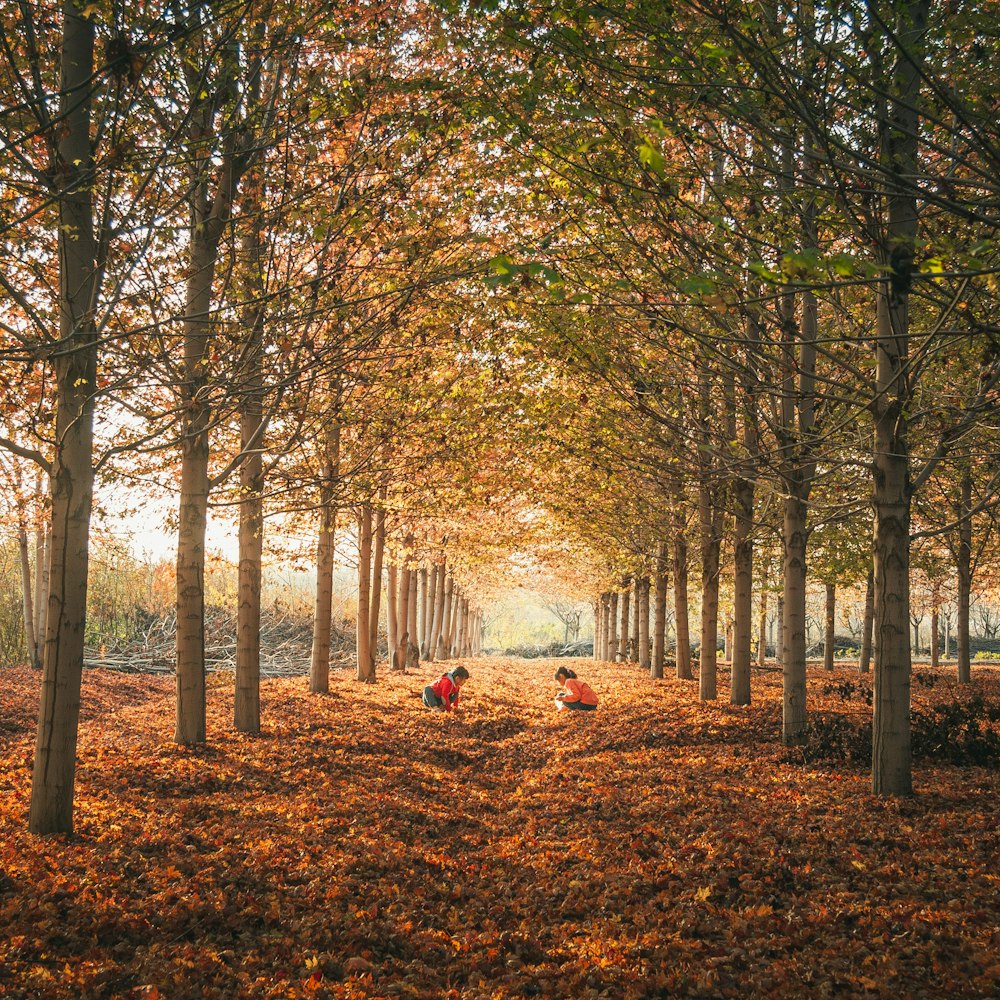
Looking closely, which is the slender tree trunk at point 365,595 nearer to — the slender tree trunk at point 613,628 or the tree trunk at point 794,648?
the tree trunk at point 794,648

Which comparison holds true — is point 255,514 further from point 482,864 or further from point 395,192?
point 482,864

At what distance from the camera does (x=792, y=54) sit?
7.26 m

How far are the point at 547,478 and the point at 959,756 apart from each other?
11.2 m

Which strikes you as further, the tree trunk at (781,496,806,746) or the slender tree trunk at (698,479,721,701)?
the slender tree trunk at (698,479,721,701)

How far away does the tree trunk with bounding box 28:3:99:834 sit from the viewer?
628 cm

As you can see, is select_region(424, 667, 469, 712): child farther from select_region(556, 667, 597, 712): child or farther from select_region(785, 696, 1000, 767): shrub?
select_region(785, 696, 1000, 767): shrub

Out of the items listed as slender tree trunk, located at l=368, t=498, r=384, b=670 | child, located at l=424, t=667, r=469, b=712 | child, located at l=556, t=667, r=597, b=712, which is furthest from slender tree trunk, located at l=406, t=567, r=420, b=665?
child, located at l=556, t=667, r=597, b=712

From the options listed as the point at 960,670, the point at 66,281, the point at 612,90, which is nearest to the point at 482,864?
the point at 66,281

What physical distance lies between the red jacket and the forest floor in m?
4.89

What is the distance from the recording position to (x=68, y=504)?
6387 millimetres

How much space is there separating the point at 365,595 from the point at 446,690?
12.8ft

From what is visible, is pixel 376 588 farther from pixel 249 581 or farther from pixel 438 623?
pixel 438 623

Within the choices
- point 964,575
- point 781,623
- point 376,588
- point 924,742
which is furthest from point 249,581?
point 964,575

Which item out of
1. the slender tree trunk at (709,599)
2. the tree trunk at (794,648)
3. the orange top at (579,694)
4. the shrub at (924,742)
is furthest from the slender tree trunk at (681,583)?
the shrub at (924,742)
